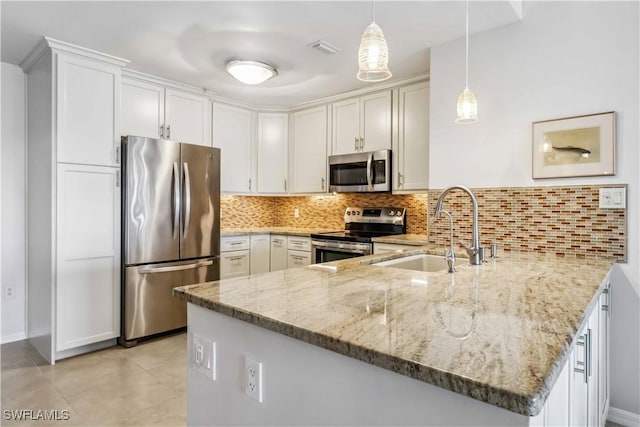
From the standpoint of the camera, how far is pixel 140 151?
3170mm

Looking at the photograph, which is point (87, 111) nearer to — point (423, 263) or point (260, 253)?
point (260, 253)

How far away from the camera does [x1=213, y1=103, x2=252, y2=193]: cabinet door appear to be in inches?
168

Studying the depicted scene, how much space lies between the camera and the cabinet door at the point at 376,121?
3760 mm

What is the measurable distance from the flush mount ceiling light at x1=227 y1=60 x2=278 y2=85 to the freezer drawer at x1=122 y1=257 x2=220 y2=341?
176cm

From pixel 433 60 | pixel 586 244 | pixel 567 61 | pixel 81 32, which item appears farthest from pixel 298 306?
pixel 81 32

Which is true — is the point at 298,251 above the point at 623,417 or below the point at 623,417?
above

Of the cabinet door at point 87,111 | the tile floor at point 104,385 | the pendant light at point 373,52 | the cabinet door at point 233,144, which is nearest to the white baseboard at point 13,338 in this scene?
the tile floor at point 104,385

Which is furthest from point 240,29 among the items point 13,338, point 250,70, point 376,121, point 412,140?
point 13,338

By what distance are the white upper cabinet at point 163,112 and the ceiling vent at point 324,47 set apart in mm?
1691

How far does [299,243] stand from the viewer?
4145 millimetres

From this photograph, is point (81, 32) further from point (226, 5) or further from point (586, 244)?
point (586, 244)

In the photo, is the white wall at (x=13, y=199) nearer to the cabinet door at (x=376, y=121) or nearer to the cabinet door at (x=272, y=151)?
the cabinet door at (x=272, y=151)

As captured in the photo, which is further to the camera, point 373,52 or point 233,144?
point 233,144

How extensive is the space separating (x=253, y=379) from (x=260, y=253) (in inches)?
132
